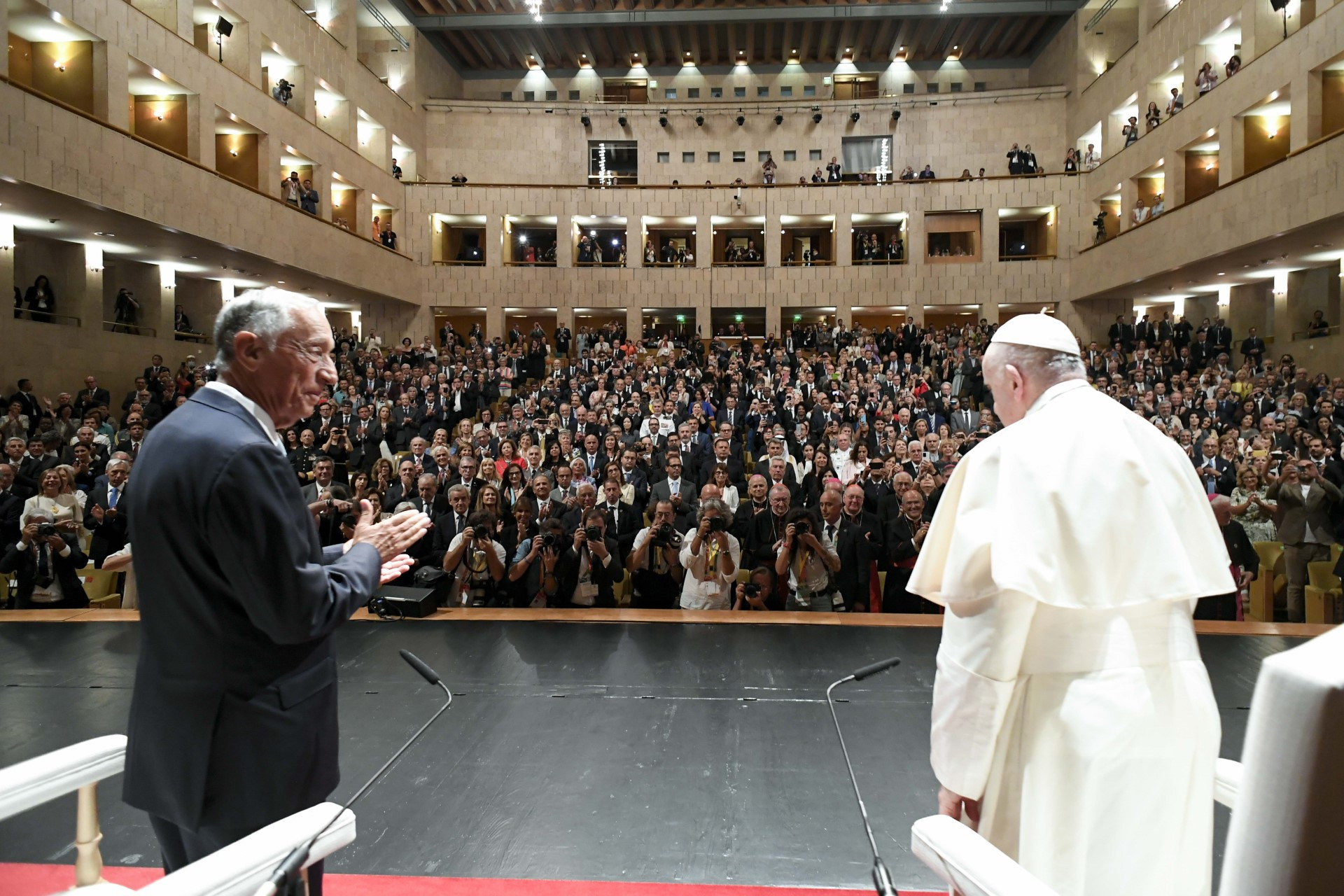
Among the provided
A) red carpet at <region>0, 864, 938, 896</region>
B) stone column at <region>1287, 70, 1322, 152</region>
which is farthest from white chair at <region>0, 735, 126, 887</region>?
stone column at <region>1287, 70, 1322, 152</region>

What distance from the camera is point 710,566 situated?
5.69 m

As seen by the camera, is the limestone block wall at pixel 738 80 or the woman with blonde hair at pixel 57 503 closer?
the woman with blonde hair at pixel 57 503

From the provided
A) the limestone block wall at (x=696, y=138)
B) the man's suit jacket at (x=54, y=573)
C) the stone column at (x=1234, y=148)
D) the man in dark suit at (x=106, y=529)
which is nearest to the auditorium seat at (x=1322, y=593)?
the man in dark suit at (x=106, y=529)

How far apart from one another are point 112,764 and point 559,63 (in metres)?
29.0

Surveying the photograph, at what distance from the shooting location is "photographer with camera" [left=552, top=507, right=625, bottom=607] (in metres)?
5.82

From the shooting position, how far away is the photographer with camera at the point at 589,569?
5820 millimetres

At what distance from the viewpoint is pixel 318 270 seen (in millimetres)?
18234

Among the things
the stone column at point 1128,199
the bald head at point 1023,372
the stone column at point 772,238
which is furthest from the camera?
the stone column at point 772,238

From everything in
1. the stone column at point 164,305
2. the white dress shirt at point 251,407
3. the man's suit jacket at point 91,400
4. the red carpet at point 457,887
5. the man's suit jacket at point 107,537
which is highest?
the stone column at point 164,305

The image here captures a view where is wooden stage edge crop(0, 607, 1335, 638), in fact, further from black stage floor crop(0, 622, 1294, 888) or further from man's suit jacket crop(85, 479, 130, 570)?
man's suit jacket crop(85, 479, 130, 570)

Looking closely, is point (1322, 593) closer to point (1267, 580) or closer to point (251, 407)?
point (1267, 580)

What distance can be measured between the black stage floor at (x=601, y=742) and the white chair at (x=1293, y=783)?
219cm

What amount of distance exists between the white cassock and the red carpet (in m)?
0.92

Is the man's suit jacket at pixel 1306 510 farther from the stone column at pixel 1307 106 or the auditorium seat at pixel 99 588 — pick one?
the stone column at pixel 1307 106
